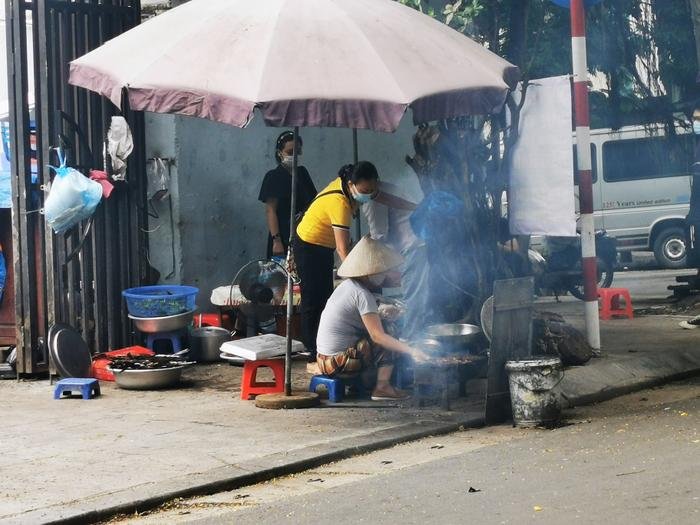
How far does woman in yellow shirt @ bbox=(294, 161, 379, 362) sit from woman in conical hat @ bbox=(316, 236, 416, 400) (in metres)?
0.49

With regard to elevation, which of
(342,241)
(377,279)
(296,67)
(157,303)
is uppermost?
(296,67)

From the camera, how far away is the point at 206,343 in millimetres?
10805

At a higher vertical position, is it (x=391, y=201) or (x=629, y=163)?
(x=629, y=163)

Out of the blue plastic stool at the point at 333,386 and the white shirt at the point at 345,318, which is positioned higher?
the white shirt at the point at 345,318

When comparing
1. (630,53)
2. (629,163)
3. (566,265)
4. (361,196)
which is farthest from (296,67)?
(629,163)

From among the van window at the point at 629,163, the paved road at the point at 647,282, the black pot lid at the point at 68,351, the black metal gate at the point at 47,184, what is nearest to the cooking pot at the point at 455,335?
the black pot lid at the point at 68,351

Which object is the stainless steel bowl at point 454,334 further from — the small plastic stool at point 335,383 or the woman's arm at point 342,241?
the woman's arm at point 342,241

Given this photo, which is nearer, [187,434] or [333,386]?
[187,434]

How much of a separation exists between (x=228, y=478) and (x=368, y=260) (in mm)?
2537

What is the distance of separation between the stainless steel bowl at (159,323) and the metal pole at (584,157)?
130 inches

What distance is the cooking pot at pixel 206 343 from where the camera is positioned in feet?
35.4

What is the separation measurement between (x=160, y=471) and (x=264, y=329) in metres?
5.04

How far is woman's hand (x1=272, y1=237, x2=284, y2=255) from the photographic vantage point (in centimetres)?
1114

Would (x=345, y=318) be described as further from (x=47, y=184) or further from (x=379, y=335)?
(x=47, y=184)
